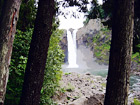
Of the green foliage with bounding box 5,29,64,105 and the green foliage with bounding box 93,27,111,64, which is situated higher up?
the green foliage with bounding box 93,27,111,64

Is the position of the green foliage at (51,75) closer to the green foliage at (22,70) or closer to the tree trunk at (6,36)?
the green foliage at (22,70)

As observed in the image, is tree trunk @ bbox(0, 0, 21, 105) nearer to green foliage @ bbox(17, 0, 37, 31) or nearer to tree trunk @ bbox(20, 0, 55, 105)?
tree trunk @ bbox(20, 0, 55, 105)

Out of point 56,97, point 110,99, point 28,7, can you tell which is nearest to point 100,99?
point 56,97

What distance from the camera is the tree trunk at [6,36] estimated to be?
3215mm

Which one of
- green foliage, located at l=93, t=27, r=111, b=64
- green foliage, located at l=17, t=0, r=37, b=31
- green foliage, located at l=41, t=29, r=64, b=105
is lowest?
green foliage, located at l=41, t=29, r=64, b=105

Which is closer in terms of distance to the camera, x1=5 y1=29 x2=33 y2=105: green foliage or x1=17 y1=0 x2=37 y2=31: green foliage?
x1=5 y1=29 x2=33 y2=105: green foliage

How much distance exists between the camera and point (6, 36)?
11.1 feet

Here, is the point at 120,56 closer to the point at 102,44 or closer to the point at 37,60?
the point at 37,60

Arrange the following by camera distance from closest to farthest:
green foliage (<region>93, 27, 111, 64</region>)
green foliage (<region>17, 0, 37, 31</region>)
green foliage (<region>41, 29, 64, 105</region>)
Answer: green foliage (<region>93, 27, 111, 64</region>), green foliage (<region>41, 29, 64, 105</region>), green foliage (<region>17, 0, 37, 31</region>)

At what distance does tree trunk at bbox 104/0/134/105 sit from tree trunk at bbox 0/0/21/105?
7.36 ft

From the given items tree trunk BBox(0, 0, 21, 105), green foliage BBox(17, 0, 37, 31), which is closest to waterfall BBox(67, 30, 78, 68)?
green foliage BBox(17, 0, 37, 31)

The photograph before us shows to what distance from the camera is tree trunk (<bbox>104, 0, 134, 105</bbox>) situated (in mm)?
2285

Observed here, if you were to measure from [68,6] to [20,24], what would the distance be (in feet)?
7.44

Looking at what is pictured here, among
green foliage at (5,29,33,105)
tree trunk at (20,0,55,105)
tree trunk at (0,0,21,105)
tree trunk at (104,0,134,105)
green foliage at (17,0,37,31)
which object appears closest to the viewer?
tree trunk at (104,0,134,105)
